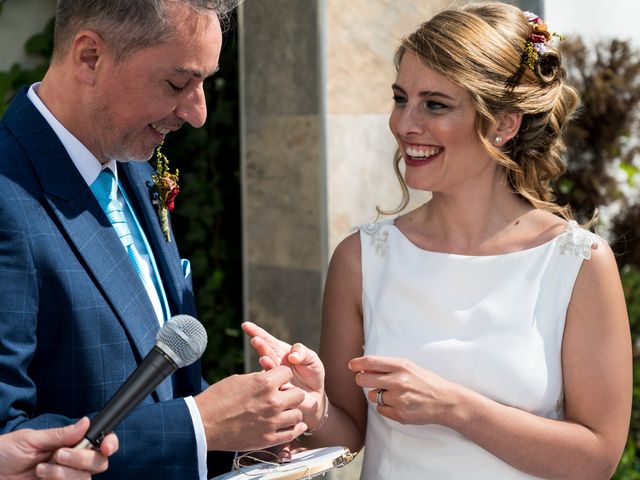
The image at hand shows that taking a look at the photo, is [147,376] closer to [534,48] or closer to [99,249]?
[99,249]

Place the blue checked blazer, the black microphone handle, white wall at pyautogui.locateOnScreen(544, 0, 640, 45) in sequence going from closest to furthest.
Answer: the black microphone handle < the blue checked blazer < white wall at pyautogui.locateOnScreen(544, 0, 640, 45)

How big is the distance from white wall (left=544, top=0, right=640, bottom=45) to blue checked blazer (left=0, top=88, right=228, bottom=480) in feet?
13.2

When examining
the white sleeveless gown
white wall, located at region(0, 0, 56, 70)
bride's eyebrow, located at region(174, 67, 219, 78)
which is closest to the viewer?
bride's eyebrow, located at region(174, 67, 219, 78)

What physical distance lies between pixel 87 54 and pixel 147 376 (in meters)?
0.93

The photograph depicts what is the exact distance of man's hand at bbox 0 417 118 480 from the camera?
177 centimetres

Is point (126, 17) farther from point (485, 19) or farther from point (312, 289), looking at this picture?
point (312, 289)

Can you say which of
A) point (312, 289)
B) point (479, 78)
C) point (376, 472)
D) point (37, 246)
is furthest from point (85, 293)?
point (312, 289)

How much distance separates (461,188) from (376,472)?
0.93m

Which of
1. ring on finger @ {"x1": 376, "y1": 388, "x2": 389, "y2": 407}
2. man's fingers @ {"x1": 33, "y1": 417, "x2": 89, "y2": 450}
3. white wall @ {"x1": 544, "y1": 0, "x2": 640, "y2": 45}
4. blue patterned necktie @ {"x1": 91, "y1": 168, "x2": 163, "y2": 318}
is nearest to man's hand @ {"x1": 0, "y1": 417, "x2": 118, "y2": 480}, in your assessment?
man's fingers @ {"x1": 33, "y1": 417, "x2": 89, "y2": 450}

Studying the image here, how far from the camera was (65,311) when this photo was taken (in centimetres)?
214

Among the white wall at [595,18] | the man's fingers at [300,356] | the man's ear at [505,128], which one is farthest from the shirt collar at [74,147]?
the white wall at [595,18]

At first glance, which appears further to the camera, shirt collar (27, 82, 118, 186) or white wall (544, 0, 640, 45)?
white wall (544, 0, 640, 45)

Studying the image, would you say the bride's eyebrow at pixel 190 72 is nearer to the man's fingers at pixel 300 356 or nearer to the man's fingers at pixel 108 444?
the man's fingers at pixel 300 356

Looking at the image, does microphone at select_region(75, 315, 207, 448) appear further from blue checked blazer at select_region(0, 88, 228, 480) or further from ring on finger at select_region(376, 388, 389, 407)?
ring on finger at select_region(376, 388, 389, 407)
